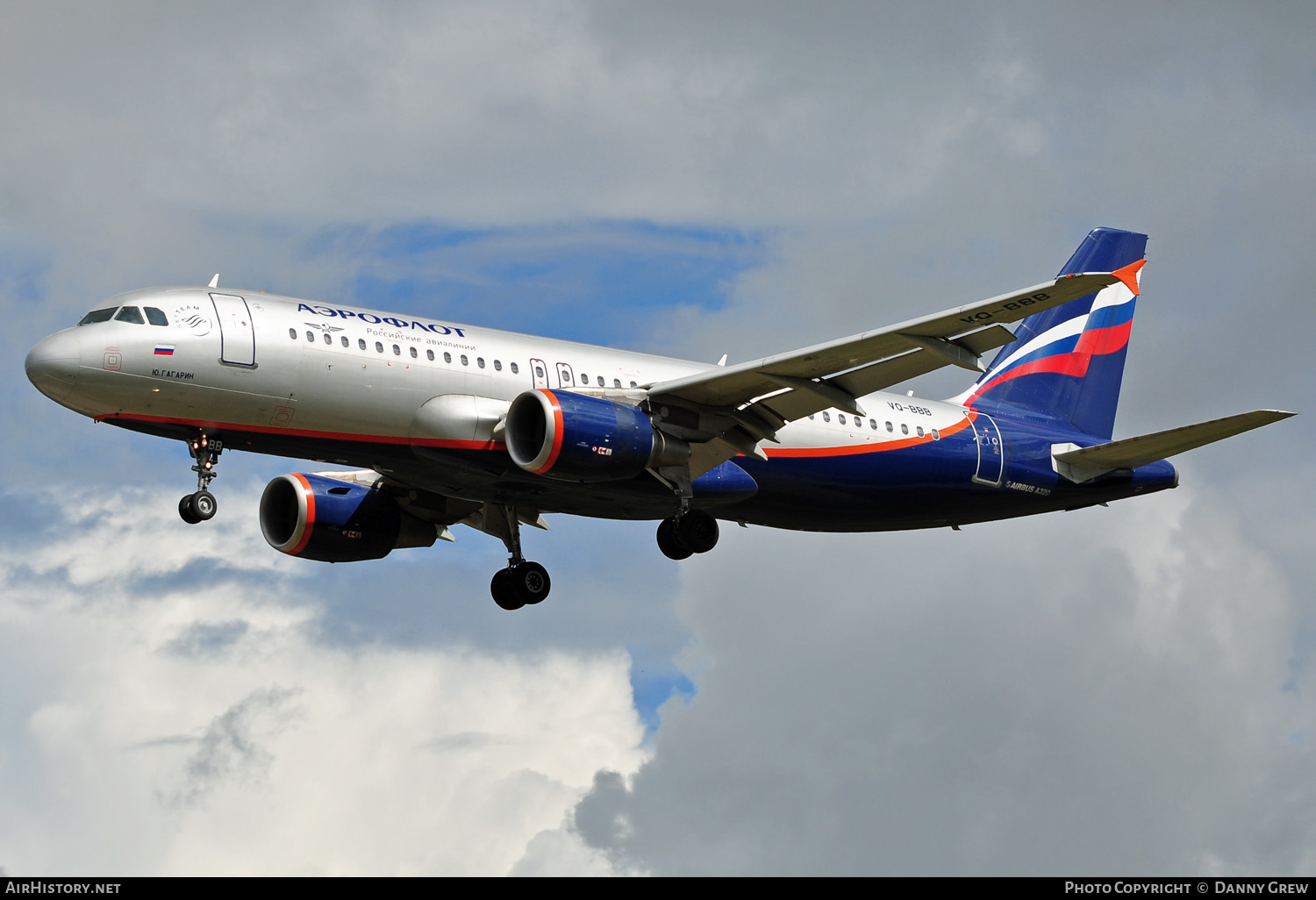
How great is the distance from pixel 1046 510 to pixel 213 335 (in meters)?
22.1

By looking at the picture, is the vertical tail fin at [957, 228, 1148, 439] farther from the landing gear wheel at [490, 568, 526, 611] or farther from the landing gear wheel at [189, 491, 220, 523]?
the landing gear wheel at [189, 491, 220, 523]

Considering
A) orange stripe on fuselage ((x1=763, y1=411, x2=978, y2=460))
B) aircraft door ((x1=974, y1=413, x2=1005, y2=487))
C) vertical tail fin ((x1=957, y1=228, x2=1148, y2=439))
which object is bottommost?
orange stripe on fuselage ((x1=763, y1=411, x2=978, y2=460))

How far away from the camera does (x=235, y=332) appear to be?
32531mm

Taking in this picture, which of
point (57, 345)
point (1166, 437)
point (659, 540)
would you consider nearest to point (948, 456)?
point (1166, 437)

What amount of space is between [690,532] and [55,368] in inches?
543

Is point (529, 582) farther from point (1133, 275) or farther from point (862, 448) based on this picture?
point (1133, 275)

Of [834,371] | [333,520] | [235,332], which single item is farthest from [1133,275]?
[235,332]

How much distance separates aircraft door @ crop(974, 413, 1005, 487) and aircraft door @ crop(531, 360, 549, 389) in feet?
39.0

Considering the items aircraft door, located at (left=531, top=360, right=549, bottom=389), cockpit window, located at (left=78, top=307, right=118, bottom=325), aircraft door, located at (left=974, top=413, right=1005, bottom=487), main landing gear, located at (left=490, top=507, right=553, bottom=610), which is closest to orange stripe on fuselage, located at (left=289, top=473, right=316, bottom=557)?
main landing gear, located at (left=490, top=507, right=553, bottom=610)

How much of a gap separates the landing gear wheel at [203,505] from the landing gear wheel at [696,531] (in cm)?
1014

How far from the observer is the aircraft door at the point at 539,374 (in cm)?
3541

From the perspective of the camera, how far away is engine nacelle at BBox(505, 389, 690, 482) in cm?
3300

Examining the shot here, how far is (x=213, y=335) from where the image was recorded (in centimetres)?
3241
